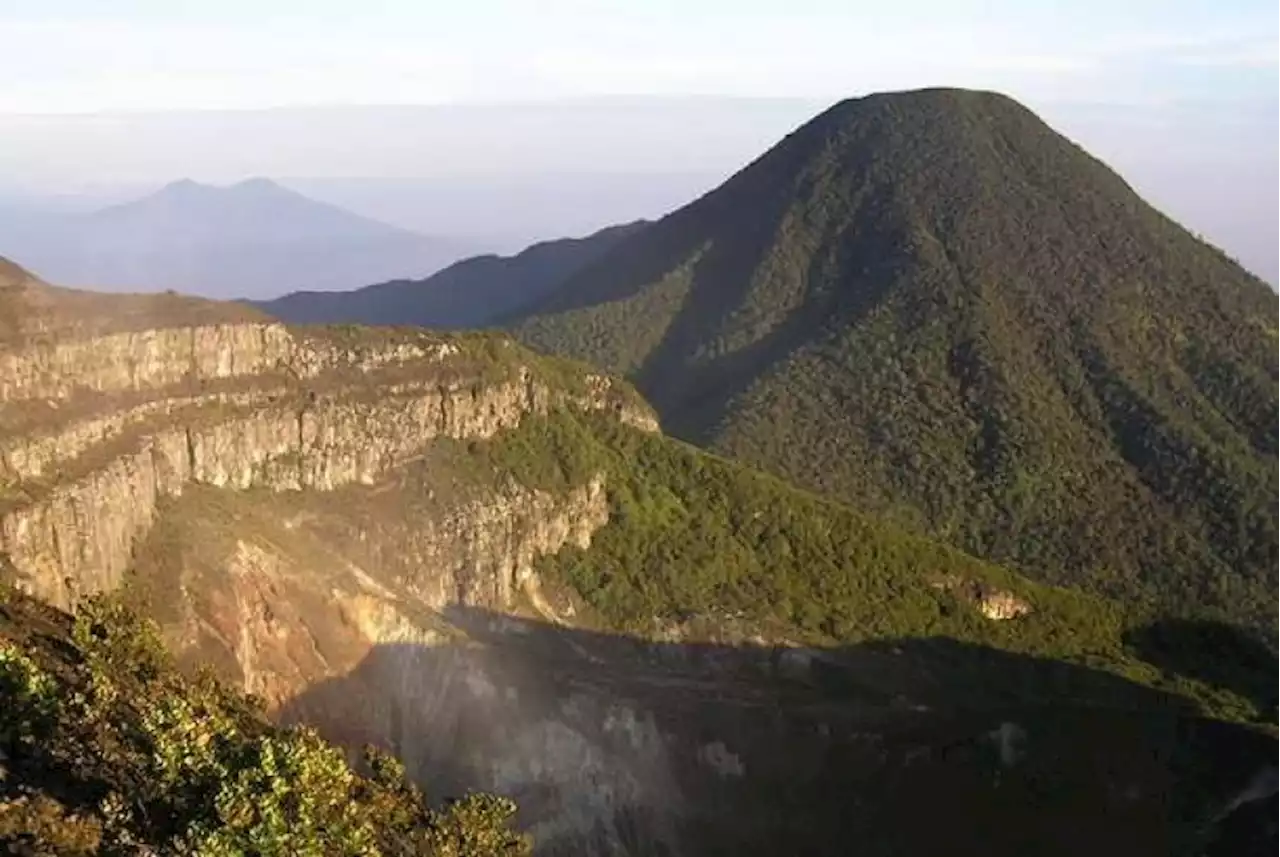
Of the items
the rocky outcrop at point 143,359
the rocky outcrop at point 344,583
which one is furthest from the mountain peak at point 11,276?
the rocky outcrop at point 344,583

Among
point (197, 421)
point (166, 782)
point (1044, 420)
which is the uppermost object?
point (197, 421)

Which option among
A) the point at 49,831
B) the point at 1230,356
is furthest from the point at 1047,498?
the point at 49,831

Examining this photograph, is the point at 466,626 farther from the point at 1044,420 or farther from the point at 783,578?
the point at 1044,420

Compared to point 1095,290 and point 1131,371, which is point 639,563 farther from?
point 1095,290

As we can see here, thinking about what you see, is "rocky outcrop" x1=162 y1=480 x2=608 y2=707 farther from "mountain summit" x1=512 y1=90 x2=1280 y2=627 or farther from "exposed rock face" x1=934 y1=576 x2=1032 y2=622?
"mountain summit" x1=512 y1=90 x2=1280 y2=627

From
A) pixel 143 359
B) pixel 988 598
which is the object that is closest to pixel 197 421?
pixel 143 359

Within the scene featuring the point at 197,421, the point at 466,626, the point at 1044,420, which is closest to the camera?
the point at 197,421

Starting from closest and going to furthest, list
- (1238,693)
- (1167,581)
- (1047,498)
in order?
(1238,693) < (1167,581) < (1047,498)

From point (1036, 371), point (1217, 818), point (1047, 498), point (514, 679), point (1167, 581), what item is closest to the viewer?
point (514, 679)
